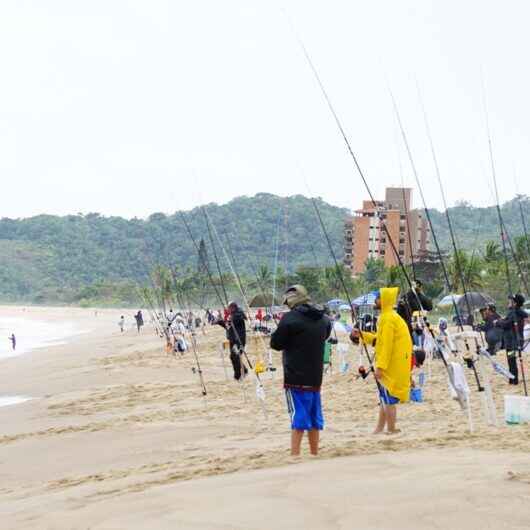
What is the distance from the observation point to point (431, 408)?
9195mm

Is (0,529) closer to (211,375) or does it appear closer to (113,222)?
(211,375)

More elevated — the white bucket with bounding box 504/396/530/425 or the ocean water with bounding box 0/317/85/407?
the ocean water with bounding box 0/317/85/407

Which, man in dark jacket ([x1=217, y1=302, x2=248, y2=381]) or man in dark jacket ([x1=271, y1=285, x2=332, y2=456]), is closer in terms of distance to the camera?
man in dark jacket ([x1=271, y1=285, x2=332, y2=456])

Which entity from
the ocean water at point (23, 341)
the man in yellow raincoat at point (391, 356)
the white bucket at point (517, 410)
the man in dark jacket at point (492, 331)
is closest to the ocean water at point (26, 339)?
the ocean water at point (23, 341)

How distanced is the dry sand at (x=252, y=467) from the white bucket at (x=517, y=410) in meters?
0.22

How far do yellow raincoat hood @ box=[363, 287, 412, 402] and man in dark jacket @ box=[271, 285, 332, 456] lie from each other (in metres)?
1.00

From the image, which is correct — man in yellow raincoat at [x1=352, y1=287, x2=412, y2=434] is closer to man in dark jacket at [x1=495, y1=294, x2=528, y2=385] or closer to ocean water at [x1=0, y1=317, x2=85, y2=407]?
man in dark jacket at [x1=495, y1=294, x2=528, y2=385]

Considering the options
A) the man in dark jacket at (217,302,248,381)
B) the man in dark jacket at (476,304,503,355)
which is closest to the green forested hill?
the man in dark jacket at (476,304,503,355)

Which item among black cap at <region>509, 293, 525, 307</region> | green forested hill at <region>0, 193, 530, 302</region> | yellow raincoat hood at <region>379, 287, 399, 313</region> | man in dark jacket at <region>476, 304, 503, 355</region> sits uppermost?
green forested hill at <region>0, 193, 530, 302</region>

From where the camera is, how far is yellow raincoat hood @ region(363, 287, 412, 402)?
7.27 m

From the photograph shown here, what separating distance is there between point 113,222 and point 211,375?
433ft

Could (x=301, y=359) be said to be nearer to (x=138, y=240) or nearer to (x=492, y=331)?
(x=492, y=331)

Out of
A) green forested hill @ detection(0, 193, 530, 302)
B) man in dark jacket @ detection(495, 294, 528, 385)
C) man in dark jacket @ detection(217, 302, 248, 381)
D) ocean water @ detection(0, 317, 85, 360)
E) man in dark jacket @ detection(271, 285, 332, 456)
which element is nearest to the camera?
man in dark jacket @ detection(271, 285, 332, 456)

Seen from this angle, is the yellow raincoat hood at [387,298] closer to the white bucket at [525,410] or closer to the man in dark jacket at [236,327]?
the white bucket at [525,410]
